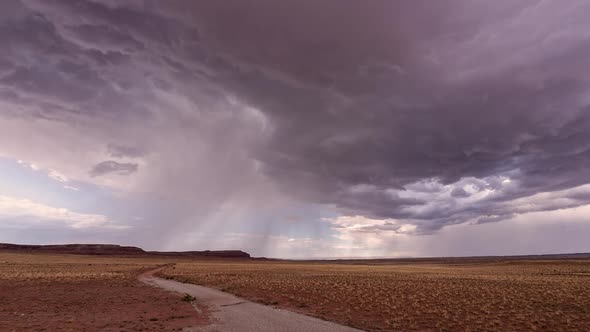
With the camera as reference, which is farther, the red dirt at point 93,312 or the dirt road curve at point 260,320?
the red dirt at point 93,312

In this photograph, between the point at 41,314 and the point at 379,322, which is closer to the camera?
the point at 379,322

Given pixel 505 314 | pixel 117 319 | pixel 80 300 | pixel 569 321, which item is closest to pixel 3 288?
pixel 80 300

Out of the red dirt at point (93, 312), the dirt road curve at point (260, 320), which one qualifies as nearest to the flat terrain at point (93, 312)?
the red dirt at point (93, 312)

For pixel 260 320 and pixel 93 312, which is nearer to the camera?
pixel 260 320

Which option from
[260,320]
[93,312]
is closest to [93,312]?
[93,312]

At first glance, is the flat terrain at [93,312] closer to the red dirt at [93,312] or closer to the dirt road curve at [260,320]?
the red dirt at [93,312]

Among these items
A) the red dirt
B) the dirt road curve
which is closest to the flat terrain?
the red dirt

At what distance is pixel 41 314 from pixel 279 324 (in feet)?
44.2

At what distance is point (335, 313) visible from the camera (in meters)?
20.9

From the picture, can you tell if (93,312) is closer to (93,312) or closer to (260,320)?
(93,312)

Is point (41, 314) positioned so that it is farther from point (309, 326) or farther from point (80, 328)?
point (309, 326)

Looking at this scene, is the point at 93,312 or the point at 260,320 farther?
the point at 93,312

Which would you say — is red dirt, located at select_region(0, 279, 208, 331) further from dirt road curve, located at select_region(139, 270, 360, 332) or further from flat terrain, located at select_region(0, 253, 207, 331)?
dirt road curve, located at select_region(139, 270, 360, 332)

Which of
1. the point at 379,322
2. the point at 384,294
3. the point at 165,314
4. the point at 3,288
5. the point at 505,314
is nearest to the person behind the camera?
the point at 379,322
